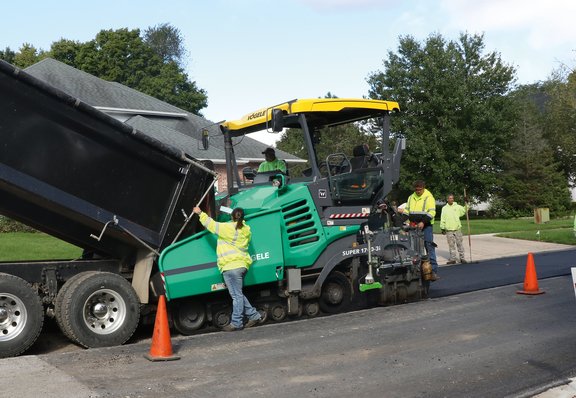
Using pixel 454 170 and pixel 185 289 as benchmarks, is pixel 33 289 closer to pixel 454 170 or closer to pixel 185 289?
pixel 185 289

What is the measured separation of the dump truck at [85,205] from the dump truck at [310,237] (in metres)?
0.44

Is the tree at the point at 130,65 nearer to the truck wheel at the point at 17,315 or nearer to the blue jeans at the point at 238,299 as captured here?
the blue jeans at the point at 238,299

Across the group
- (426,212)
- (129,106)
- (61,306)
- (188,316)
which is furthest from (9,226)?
(61,306)

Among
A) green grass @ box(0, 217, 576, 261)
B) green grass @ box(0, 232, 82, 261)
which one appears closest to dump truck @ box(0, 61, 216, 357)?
green grass @ box(0, 217, 576, 261)

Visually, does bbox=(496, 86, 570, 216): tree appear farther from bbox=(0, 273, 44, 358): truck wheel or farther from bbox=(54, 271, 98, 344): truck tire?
bbox=(0, 273, 44, 358): truck wheel

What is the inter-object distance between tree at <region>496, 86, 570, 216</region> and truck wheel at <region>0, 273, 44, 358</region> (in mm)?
40173

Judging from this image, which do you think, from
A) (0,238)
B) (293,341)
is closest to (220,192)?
(293,341)

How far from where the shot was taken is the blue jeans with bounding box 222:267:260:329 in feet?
27.7

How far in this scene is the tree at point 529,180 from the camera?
44.4m

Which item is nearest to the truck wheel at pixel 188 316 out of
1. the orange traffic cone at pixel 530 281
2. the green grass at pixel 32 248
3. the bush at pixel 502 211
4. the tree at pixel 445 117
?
the orange traffic cone at pixel 530 281

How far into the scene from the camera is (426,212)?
11.6 meters

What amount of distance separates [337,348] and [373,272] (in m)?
2.60

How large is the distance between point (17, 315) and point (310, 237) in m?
3.81

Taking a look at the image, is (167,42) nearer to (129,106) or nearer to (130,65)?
(130,65)
